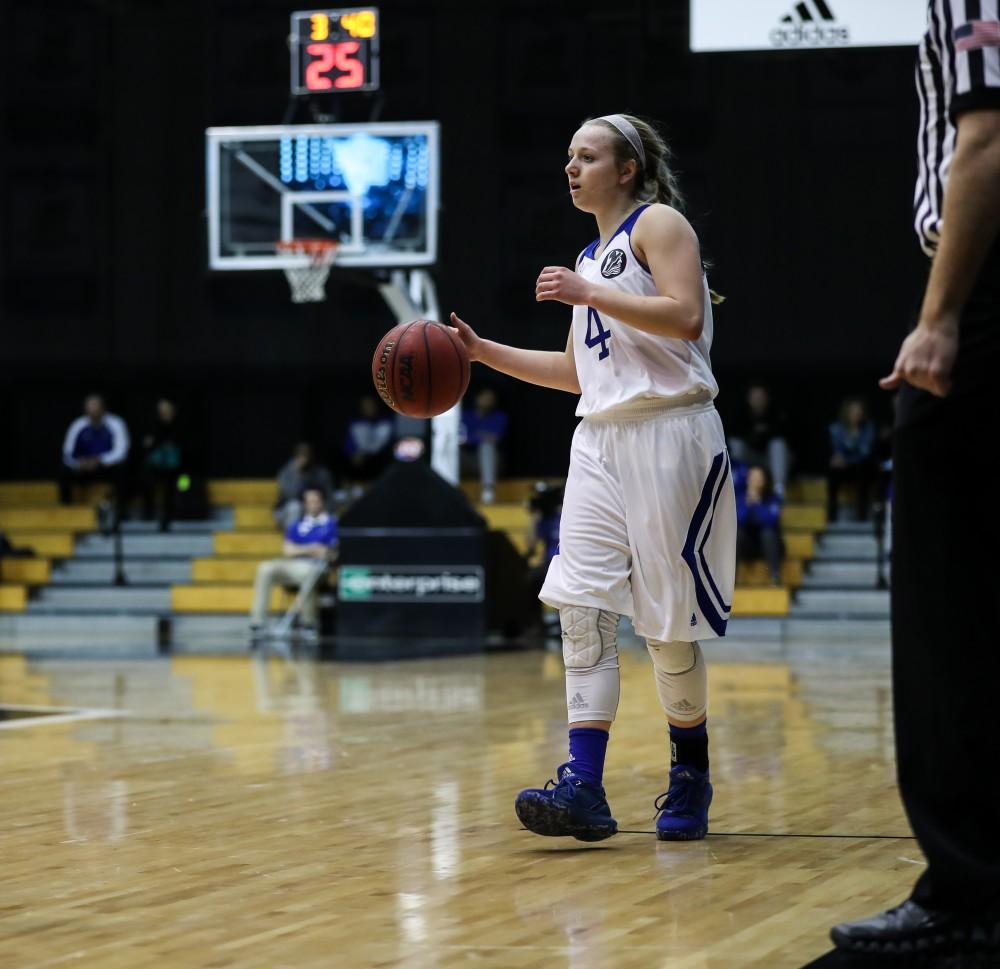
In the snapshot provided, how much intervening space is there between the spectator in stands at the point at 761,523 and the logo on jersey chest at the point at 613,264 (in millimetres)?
11630

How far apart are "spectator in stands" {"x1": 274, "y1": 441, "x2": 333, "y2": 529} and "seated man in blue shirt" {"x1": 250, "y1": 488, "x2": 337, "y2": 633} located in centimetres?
107

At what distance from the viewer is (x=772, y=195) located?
1822 centimetres

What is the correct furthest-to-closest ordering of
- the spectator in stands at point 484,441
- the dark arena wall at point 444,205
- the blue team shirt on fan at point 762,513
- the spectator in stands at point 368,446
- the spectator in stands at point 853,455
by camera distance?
the dark arena wall at point 444,205 < the spectator in stands at point 368,446 < the spectator in stands at point 484,441 < the spectator in stands at point 853,455 < the blue team shirt on fan at point 762,513

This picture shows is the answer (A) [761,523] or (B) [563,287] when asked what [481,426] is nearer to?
(A) [761,523]

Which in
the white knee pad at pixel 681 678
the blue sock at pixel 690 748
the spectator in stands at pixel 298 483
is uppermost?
the white knee pad at pixel 681 678

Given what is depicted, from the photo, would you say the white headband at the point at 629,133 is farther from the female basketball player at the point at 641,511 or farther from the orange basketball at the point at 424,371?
the orange basketball at the point at 424,371

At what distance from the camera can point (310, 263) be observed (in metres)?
13.6

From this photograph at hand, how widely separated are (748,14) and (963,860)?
10.2 m

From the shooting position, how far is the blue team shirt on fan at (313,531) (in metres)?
15.3

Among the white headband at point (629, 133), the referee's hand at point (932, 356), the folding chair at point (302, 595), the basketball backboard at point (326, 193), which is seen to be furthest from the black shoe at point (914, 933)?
the folding chair at point (302, 595)

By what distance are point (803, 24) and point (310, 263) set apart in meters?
4.52

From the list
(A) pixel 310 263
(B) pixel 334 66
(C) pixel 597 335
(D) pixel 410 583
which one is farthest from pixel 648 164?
(D) pixel 410 583

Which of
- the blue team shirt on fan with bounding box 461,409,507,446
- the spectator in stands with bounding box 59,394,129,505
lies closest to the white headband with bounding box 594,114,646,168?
the blue team shirt on fan with bounding box 461,409,507,446

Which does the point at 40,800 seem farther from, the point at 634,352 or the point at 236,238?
the point at 236,238
